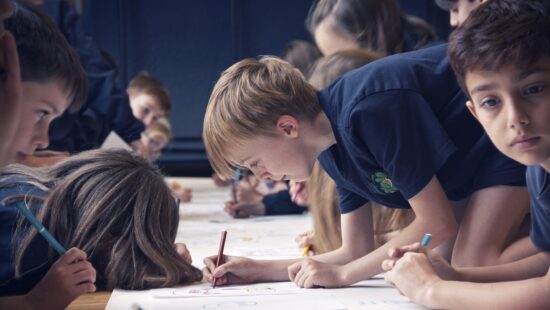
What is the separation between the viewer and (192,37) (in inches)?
198

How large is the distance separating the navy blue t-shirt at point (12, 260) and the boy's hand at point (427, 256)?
576 millimetres

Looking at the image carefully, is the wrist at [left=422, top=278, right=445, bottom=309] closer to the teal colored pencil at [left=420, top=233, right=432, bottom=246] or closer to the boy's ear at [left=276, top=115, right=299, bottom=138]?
the teal colored pencil at [left=420, top=233, right=432, bottom=246]

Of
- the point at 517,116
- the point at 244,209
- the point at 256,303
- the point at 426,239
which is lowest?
the point at 244,209

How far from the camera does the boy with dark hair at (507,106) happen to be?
110cm

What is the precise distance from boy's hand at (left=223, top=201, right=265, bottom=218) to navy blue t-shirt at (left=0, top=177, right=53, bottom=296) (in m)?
1.43

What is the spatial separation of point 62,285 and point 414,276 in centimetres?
54

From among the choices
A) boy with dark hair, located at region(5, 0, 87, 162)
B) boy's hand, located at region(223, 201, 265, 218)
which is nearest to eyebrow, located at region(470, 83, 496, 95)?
boy with dark hair, located at region(5, 0, 87, 162)

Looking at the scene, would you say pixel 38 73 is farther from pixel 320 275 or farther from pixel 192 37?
pixel 192 37

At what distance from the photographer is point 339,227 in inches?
74.2

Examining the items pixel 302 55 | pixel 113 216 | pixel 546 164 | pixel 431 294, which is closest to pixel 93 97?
pixel 302 55

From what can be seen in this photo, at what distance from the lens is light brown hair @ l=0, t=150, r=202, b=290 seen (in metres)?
1.50

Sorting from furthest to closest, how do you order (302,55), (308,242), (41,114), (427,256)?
(302,55), (308,242), (41,114), (427,256)

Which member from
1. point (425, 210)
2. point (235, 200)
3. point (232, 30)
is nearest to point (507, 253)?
point (425, 210)

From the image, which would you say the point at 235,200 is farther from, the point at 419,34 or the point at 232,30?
the point at 232,30
